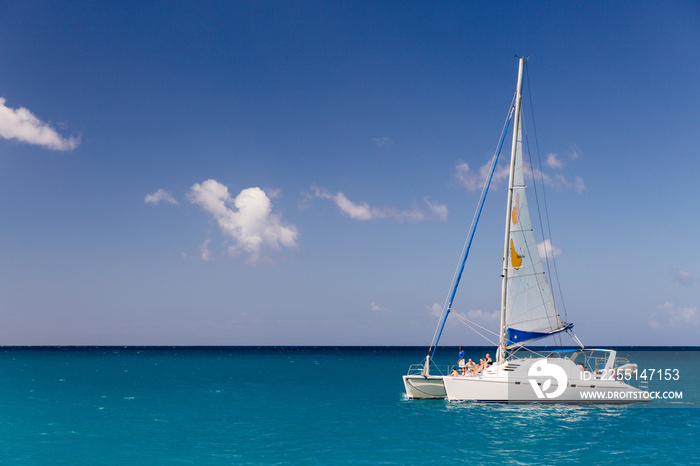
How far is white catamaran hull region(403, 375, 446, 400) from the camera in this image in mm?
37562

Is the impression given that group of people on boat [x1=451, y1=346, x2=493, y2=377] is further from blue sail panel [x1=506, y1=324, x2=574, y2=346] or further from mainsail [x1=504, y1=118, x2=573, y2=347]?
mainsail [x1=504, y1=118, x2=573, y2=347]

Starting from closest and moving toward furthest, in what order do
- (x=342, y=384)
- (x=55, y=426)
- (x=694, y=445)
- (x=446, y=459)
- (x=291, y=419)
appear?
(x=446, y=459), (x=694, y=445), (x=55, y=426), (x=291, y=419), (x=342, y=384)

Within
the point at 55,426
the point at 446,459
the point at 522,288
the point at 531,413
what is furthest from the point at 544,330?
the point at 55,426

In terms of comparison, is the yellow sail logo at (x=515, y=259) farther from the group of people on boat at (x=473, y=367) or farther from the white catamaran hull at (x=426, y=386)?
the white catamaran hull at (x=426, y=386)

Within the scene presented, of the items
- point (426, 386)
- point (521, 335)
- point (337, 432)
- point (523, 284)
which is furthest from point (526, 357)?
point (337, 432)

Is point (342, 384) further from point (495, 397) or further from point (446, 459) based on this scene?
point (446, 459)

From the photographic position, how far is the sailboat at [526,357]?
1328 inches

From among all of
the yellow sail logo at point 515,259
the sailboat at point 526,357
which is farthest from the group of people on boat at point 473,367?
the yellow sail logo at point 515,259

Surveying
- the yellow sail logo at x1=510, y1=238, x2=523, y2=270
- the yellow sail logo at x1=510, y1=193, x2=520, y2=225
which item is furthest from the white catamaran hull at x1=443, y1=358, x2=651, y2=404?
the yellow sail logo at x1=510, y1=193, x2=520, y2=225

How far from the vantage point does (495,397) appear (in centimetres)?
3431

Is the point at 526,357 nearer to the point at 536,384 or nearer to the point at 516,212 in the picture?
the point at 536,384

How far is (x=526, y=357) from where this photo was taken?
114ft

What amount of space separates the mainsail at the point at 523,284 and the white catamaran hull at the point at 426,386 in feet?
19.5

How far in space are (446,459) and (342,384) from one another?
4006 cm
